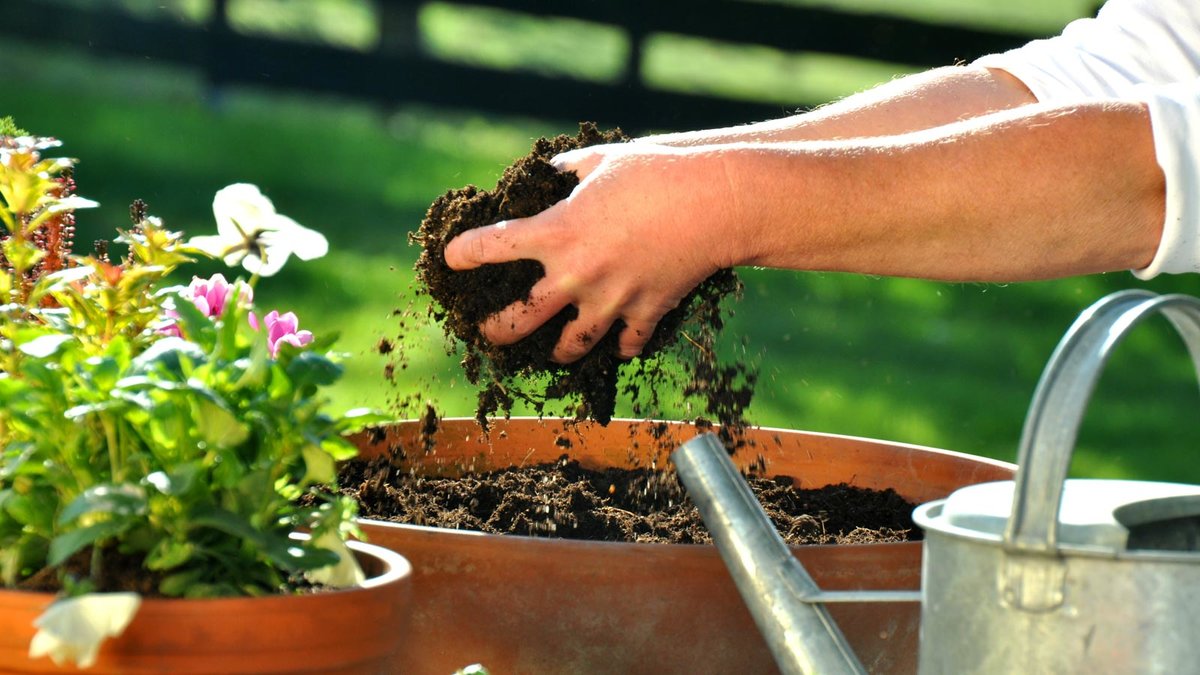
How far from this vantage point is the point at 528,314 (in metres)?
1.49

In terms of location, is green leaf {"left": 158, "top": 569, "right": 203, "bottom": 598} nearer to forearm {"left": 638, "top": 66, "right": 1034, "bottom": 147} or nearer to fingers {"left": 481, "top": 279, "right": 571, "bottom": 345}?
fingers {"left": 481, "top": 279, "right": 571, "bottom": 345}

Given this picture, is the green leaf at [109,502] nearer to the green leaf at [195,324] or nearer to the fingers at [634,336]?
the green leaf at [195,324]

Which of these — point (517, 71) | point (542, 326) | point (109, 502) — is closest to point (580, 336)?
point (542, 326)

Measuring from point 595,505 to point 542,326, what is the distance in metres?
0.23

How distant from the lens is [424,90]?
632 cm

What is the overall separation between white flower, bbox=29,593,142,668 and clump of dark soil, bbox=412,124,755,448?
2.41ft

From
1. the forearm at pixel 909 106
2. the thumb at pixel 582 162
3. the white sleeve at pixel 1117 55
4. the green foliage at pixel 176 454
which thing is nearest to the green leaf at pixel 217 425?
the green foliage at pixel 176 454

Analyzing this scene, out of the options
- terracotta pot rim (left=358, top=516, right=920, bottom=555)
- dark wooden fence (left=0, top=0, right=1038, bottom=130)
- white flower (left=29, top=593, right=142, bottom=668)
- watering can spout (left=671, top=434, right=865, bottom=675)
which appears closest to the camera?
white flower (left=29, top=593, right=142, bottom=668)

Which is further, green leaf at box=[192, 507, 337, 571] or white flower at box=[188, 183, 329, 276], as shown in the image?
white flower at box=[188, 183, 329, 276]

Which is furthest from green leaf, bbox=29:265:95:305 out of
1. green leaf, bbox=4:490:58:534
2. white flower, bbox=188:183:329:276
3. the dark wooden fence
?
the dark wooden fence

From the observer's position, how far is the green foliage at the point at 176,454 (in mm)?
876

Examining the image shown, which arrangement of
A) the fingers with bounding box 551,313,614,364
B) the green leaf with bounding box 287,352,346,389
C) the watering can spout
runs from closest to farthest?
the green leaf with bounding box 287,352,346,389 < the watering can spout < the fingers with bounding box 551,313,614,364

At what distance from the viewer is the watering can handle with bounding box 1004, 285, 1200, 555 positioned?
0.81 metres

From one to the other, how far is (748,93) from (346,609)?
5857 mm
